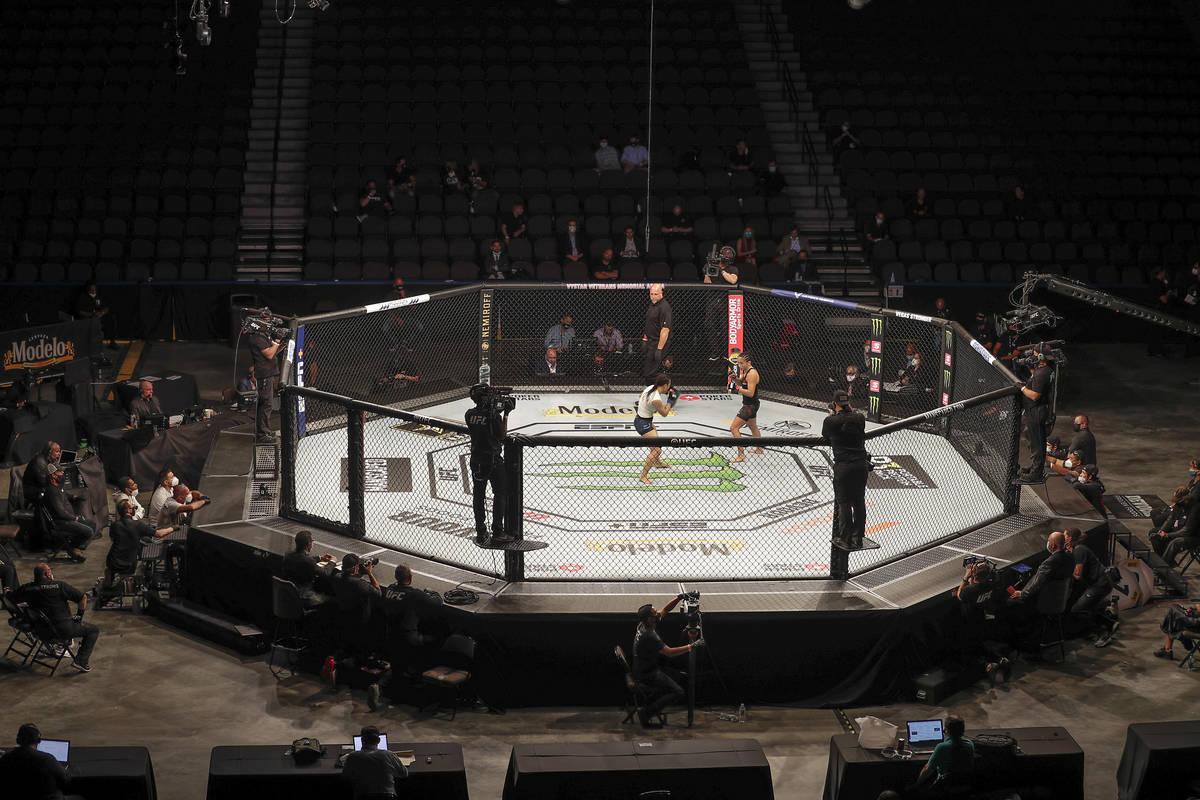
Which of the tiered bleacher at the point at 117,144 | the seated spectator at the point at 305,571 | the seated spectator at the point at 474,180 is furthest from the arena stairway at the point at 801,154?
the seated spectator at the point at 305,571

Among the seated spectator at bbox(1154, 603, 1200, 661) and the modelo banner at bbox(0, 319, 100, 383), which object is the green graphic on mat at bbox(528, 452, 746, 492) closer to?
the seated spectator at bbox(1154, 603, 1200, 661)

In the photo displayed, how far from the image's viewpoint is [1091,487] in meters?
15.6

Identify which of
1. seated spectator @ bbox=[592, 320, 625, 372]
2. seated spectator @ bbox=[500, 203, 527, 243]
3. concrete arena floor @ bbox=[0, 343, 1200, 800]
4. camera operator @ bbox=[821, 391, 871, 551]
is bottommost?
concrete arena floor @ bbox=[0, 343, 1200, 800]

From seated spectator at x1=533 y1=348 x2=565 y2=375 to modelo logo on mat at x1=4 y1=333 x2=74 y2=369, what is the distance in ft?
20.7

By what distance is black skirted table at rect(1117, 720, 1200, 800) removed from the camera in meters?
10.5

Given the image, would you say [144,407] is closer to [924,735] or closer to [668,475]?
[668,475]

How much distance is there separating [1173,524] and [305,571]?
9.11m

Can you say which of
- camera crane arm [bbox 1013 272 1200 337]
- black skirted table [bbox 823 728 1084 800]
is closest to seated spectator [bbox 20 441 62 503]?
black skirted table [bbox 823 728 1084 800]

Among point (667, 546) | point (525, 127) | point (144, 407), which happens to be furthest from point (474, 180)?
point (667, 546)

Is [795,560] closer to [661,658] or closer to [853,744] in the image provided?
[661,658]

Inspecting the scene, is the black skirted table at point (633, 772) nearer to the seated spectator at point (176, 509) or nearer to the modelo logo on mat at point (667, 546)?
the modelo logo on mat at point (667, 546)

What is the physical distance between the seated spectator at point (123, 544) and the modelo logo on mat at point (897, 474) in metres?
7.59

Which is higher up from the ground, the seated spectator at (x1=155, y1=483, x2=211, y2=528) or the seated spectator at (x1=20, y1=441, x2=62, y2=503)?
the seated spectator at (x1=20, y1=441, x2=62, y2=503)

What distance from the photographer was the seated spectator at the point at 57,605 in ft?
42.5
